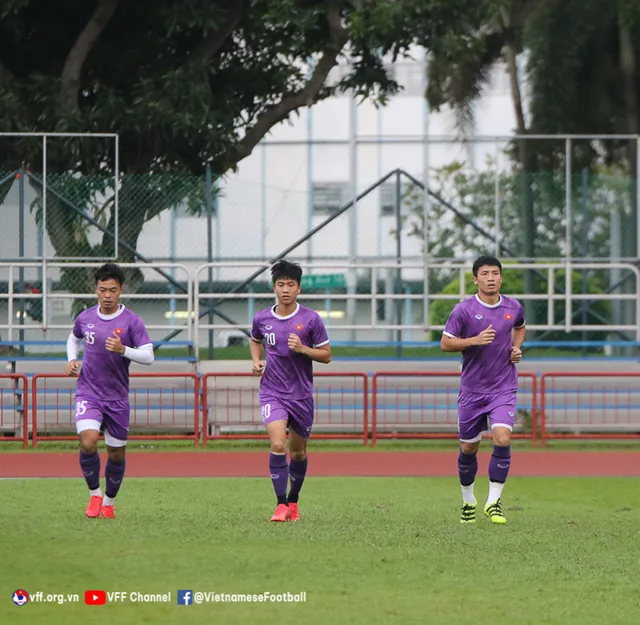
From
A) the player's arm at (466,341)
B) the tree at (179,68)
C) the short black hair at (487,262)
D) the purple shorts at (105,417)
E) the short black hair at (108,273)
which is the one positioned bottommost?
the purple shorts at (105,417)

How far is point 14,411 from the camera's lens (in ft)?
65.8

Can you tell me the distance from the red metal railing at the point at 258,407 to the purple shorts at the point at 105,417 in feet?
26.4

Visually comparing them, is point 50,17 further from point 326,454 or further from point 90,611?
point 90,611

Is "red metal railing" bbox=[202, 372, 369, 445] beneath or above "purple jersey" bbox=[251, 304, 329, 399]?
beneath

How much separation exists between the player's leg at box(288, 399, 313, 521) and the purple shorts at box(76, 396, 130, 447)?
1291mm

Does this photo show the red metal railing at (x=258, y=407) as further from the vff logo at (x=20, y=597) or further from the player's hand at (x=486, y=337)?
the vff logo at (x=20, y=597)

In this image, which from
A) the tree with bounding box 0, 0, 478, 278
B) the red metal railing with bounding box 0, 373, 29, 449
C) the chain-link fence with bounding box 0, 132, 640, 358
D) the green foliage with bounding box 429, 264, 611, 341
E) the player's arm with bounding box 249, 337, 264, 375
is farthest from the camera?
the green foliage with bounding box 429, 264, 611, 341

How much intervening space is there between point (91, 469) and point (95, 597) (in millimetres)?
4000

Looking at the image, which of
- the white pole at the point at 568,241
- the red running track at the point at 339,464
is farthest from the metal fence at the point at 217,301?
the red running track at the point at 339,464

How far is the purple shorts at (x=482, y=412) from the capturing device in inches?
469

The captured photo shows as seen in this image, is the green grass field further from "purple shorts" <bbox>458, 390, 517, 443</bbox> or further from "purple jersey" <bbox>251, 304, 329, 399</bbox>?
"purple jersey" <bbox>251, 304, 329, 399</bbox>

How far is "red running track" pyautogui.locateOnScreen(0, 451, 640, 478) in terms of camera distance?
16.8 m

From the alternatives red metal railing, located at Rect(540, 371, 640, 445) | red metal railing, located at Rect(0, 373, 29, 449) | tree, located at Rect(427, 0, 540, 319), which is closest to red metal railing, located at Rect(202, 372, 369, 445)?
red metal railing, located at Rect(0, 373, 29, 449)

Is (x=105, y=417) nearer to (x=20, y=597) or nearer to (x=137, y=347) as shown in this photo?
(x=137, y=347)
